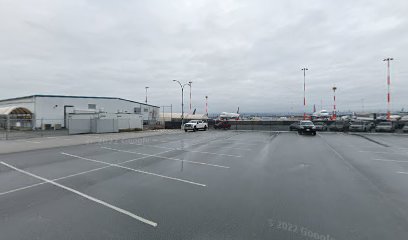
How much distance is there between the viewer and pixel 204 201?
227 inches

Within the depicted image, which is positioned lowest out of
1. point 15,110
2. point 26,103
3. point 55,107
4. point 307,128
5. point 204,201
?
point 204,201

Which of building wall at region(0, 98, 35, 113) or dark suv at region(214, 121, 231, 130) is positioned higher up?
building wall at region(0, 98, 35, 113)

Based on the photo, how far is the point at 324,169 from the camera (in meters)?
9.23

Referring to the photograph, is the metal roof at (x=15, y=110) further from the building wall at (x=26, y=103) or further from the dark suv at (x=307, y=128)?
the dark suv at (x=307, y=128)

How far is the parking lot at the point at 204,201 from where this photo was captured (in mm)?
4262

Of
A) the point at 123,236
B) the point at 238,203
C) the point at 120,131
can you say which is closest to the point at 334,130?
the point at 120,131

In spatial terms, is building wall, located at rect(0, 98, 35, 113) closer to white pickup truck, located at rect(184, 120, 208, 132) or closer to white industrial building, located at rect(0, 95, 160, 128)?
white industrial building, located at rect(0, 95, 160, 128)

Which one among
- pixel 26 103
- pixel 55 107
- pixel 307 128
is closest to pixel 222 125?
pixel 307 128

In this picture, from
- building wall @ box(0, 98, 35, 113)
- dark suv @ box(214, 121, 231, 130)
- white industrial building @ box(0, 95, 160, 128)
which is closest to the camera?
white industrial building @ box(0, 95, 160, 128)

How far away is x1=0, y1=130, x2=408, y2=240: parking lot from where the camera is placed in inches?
168

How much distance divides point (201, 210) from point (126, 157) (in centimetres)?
808

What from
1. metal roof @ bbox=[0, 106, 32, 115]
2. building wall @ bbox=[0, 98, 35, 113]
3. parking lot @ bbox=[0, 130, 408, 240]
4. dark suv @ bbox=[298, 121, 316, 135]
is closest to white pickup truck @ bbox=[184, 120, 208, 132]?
dark suv @ bbox=[298, 121, 316, 135]

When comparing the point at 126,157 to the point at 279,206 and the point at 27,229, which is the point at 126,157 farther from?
the point at 279,206

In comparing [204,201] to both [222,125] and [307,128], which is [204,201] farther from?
[222,125]
